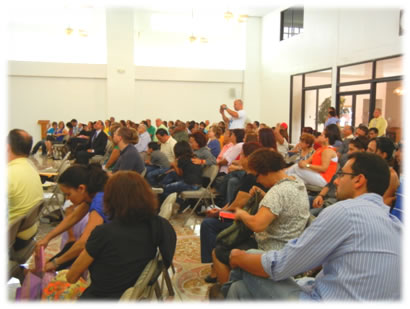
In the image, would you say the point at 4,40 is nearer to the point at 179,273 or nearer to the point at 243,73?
the point at 179,273

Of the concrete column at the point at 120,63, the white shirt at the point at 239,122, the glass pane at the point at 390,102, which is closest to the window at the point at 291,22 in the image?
the glass pane at the point at 390,102

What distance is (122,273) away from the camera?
6.44 ft

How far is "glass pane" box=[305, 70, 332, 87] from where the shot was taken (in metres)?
12.3

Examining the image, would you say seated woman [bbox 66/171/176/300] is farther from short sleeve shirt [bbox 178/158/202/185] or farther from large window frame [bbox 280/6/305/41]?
large window frame [bbox 280/6/305/41]

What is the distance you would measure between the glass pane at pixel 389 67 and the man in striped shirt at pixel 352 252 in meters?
8.44

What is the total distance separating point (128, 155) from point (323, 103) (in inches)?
377

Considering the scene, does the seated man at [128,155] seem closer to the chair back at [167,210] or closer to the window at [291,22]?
the chair back at [167,210]

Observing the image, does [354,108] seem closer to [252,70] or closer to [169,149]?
[169,149]

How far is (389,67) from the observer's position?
950cm

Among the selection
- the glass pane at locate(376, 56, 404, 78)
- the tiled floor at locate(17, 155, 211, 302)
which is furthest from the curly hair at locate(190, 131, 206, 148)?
the glass pane at locate(376, 56, 404, 78)

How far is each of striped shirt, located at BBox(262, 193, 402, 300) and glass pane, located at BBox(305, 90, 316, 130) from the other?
12620mm

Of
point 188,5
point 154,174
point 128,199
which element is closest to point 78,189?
point 128,199

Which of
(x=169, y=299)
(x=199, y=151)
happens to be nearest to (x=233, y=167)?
(x=199, y=151)

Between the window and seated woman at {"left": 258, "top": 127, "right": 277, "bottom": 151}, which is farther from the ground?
the window
